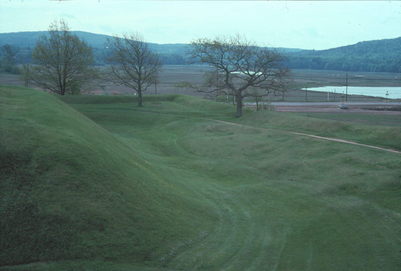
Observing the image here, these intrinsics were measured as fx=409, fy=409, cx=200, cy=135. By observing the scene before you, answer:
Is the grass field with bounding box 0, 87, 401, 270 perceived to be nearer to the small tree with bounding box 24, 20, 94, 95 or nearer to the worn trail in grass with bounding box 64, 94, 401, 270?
the worn trail in grass with bounding box 64, 94, 401, 270

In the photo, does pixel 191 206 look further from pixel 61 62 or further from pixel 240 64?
pixel 61 62

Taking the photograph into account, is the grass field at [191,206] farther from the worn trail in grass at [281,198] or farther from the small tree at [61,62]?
the small tree at [61,62]

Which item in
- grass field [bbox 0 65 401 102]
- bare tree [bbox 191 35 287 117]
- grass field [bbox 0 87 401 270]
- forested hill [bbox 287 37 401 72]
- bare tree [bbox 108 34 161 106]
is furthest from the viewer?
forested hill [bbox 287 37 401 72]

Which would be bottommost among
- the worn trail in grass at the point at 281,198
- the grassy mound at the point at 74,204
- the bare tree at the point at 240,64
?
the worn trail in grass at the point at 281,198

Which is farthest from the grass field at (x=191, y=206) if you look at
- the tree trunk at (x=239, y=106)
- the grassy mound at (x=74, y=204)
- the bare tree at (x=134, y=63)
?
the bare tree at (x=134, y=63)

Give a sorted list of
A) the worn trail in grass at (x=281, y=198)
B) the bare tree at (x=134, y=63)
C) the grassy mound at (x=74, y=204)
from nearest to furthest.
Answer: the grassy mound at (x=74, y=204) → the worn trail in grass at (x=281, y=198) → the bare tree at (x=134, y=63)

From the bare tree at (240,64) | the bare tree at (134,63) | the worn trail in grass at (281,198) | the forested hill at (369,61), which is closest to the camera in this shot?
the worn trail in grass at (281,198)

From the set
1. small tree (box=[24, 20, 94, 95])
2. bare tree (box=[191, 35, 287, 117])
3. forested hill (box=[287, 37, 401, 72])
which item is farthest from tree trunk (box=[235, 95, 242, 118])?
forested hill (box=[287, 37, 401, 72])

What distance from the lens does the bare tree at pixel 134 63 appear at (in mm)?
55625

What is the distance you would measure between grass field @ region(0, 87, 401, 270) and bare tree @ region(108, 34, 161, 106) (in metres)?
29.0

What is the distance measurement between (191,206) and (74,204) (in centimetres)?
576

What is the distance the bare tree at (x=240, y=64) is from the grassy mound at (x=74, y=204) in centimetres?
2883

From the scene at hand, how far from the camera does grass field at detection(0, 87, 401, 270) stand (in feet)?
36.7

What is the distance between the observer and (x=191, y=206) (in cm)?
1681
